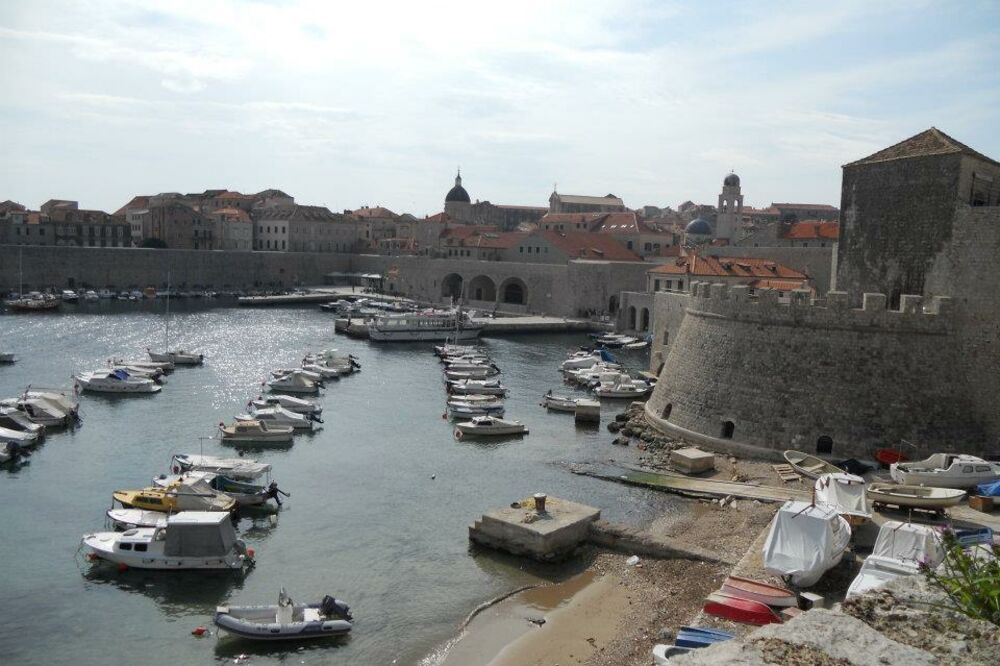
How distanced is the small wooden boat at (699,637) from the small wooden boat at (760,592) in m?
1.52

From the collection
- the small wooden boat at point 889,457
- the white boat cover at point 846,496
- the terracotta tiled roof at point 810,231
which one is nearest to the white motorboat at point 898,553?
the white boat cover at point 846,496

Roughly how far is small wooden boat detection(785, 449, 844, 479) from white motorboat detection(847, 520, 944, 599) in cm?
611

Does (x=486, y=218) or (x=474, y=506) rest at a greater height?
(x=486, y=218)

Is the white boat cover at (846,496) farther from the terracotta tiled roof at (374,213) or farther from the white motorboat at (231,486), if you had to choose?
the terracotta tiled roof at (374,213)

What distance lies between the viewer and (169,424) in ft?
98.8

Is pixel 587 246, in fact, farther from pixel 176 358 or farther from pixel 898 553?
pixel 898 553

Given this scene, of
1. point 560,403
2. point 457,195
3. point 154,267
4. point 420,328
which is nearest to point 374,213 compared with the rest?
point 457,195

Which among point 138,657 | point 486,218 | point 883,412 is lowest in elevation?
point 138,657

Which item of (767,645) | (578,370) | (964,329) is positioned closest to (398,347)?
(578,370)

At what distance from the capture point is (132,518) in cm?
1892

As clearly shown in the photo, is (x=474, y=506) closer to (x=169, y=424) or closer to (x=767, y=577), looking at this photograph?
(x=767, y=577)

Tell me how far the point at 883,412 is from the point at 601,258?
49773 mm

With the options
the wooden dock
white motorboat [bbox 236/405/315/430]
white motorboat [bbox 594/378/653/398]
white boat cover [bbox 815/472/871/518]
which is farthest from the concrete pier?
white motorboat [bbox 594/378/653/398]

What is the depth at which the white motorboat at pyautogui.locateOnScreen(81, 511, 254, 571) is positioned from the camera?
17.0 m
